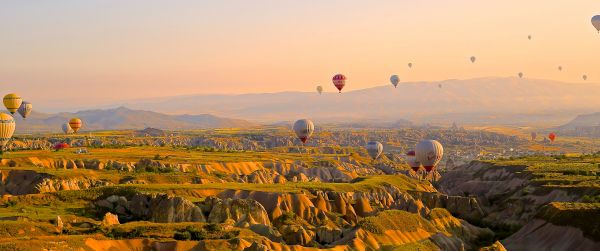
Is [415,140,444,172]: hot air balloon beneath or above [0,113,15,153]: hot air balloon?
beneath

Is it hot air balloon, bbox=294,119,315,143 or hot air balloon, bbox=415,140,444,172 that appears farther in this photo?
hot air balloon, bbox=294,119,315,143

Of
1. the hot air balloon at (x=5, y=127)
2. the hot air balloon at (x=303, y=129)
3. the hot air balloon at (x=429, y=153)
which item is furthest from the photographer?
the hot air balloon at (x=303, y=129)

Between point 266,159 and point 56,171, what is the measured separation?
6919cm

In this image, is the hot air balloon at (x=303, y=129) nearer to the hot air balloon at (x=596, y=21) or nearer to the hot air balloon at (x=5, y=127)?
the hot air balloon at (x=596, y=21)

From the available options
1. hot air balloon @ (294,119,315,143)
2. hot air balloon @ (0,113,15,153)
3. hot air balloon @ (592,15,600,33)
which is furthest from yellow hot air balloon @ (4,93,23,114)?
hot air balloon @ (592,15,600,33)

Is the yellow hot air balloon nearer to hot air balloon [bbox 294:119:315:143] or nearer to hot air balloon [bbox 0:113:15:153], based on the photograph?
hot air balloon [bbox 0:113:15:153]

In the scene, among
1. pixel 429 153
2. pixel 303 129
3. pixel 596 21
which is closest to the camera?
pixel 429 153

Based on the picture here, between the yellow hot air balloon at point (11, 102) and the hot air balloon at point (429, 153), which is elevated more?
the yellow hot air balloon at point (11, 102)

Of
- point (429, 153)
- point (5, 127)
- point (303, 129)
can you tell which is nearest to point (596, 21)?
point (429, 153)

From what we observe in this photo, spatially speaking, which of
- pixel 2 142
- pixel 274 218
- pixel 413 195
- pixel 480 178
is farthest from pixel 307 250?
pixel 480 178

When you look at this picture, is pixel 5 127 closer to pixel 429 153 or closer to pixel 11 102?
pixel 11 102

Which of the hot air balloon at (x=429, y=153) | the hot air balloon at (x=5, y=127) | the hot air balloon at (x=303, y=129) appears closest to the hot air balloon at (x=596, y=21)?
the hot air balloon at (x=429, y=153)

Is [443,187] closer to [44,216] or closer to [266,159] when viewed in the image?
[266,159]

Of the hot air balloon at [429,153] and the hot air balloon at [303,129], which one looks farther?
the hot air balloon at [303,129]
